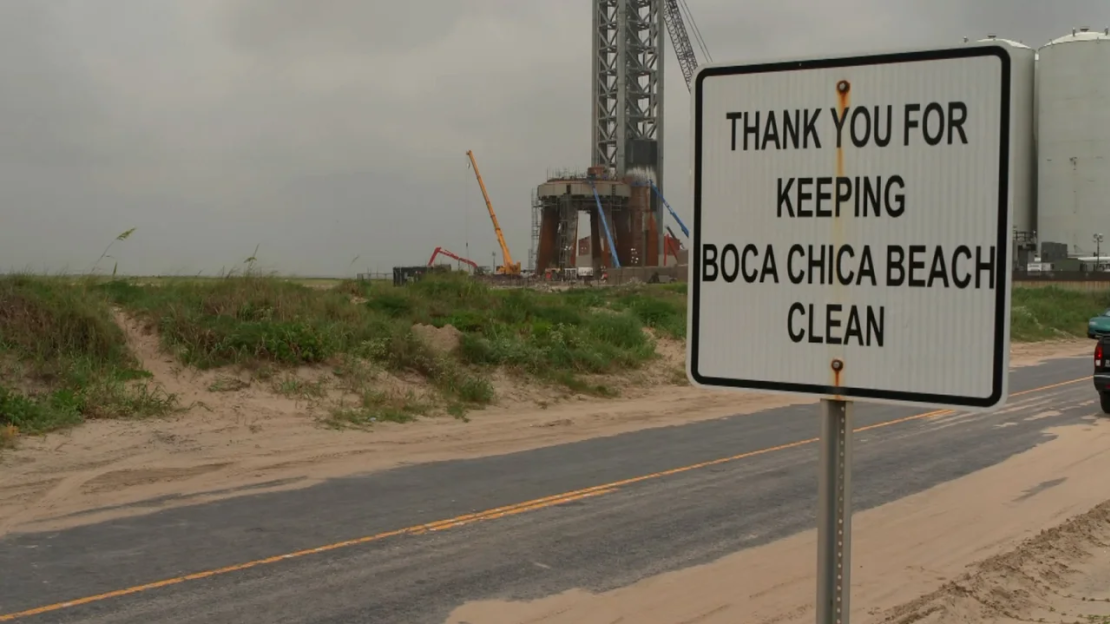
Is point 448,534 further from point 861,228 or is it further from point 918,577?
point 861,228

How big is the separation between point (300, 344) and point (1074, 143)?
220ft

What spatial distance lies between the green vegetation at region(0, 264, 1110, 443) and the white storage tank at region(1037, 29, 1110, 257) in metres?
56.7

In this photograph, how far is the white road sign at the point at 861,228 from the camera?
7.13 feet

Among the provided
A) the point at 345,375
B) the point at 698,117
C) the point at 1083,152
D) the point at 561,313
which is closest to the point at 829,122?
the point at 698,117

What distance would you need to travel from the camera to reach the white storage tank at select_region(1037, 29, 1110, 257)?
68750 millimetres

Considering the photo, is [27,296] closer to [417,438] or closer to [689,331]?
[417,438]

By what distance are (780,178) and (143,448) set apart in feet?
40.2

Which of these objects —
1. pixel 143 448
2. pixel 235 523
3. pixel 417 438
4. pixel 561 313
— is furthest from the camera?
pixel 561 313

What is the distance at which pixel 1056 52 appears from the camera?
2785 inches

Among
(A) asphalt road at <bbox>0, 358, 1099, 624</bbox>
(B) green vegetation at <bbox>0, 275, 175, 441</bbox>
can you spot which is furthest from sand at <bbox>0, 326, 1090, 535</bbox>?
(A) asphalt road at <bbox>0, 358, 1099, 624</bbox>

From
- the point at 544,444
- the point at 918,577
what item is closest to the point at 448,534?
the point at 918,577

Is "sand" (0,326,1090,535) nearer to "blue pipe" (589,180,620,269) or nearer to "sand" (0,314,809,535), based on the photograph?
"sand" (0,314,809,535)

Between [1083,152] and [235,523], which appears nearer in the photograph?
[235,523]

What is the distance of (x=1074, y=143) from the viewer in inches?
2721
